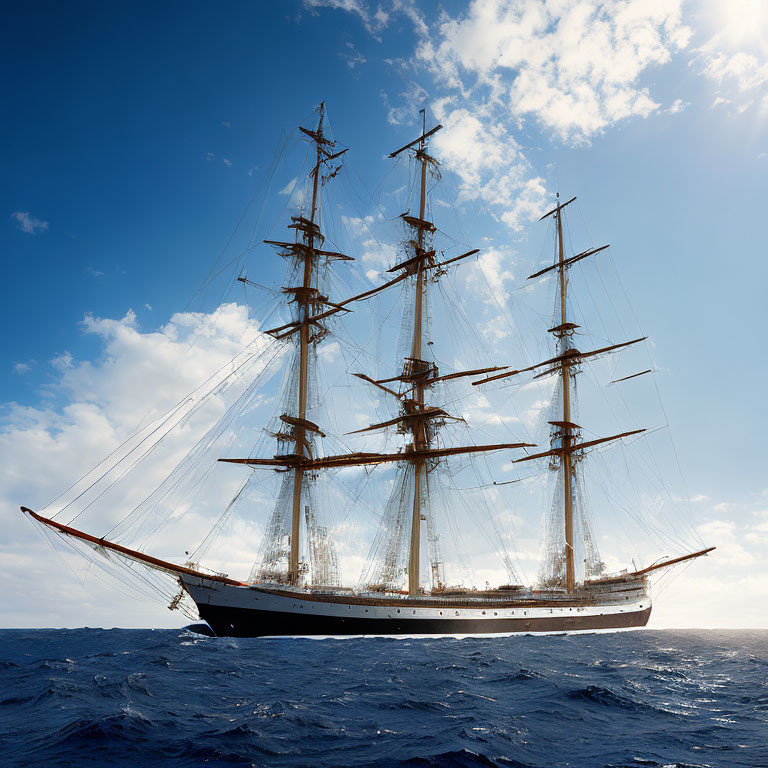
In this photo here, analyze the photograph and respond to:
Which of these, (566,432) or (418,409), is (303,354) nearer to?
(418,409)

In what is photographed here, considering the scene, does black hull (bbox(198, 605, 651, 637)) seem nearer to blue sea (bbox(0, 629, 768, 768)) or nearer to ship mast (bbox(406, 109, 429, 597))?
ship mast (bbox(406, 109, 429, 597))

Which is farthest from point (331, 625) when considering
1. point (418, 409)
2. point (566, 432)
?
point (566, 432)

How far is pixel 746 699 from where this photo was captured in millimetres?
17391

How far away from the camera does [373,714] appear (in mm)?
13781

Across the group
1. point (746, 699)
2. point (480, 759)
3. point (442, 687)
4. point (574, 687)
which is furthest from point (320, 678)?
point (746, 699)

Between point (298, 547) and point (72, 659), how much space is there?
62.4 feet

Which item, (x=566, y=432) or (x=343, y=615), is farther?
(x=566, y=432)

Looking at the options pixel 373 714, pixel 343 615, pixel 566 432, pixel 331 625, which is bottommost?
pixel 373 714

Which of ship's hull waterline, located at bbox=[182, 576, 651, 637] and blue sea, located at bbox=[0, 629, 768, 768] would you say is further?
ship's hull waterline, located at bbox=[182, 576, 651, 637]

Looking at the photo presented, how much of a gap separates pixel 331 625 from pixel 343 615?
40.1 inches

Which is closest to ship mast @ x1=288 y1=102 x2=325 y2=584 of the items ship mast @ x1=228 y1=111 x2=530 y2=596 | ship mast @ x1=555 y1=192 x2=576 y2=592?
ship mast @ x1=228 y1=111 x2=530 y2=596

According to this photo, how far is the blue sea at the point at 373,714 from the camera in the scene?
10492mm

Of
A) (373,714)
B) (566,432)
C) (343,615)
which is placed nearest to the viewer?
(373,714)

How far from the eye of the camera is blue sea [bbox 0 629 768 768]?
10.5 m
